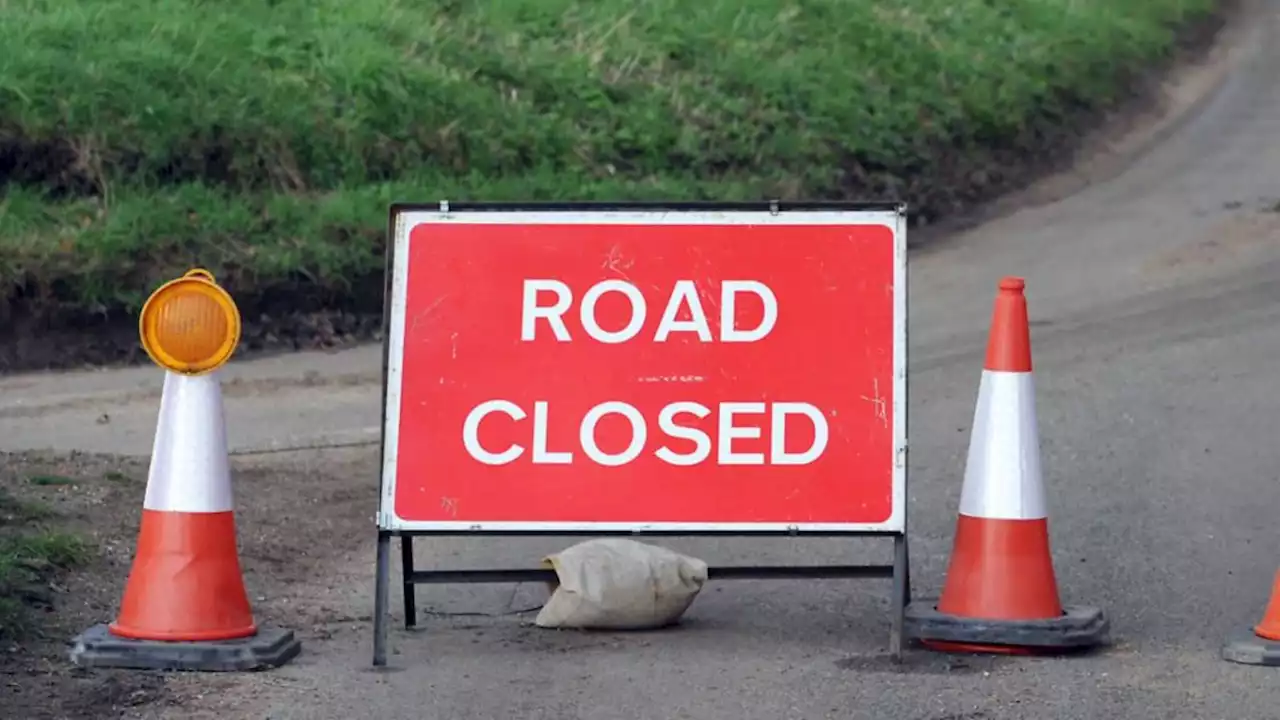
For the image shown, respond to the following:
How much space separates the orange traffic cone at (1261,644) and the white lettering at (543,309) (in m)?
2.17

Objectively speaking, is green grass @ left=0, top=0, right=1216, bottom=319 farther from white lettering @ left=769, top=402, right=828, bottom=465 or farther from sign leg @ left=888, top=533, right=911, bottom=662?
sign leg @ left=888, top=533, right=911, bottom=662

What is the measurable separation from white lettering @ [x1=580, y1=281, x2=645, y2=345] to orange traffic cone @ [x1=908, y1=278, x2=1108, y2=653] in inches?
41.5

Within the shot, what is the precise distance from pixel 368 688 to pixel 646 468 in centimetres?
105

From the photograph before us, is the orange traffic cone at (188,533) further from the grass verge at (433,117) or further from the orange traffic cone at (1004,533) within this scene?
the grass verge at (433,117)

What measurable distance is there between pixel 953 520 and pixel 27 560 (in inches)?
143

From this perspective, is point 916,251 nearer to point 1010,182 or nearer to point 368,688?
point 1010,182

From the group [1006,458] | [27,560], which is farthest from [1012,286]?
[27,560]

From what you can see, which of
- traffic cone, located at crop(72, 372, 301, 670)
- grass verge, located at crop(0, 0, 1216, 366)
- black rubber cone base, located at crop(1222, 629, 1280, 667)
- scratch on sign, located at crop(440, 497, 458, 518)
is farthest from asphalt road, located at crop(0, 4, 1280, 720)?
grass verge, located at crop(0, 0, 1216, 366)

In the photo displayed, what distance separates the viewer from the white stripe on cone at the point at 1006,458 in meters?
6.28

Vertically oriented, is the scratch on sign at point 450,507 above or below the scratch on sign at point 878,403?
below

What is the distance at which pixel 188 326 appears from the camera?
19.5 feet

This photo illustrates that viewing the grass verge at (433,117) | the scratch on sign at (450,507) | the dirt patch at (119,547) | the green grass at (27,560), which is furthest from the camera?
the grass verge at (433,117)

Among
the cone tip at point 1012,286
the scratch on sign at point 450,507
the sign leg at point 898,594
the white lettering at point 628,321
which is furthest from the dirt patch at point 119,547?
the cone tip at point 1012,286

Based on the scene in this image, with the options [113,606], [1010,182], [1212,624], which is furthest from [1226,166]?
[113,606]
